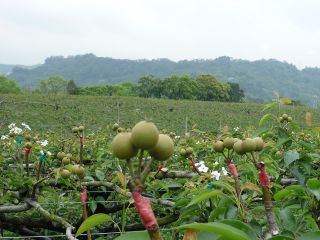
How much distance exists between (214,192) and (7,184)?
1.74 m

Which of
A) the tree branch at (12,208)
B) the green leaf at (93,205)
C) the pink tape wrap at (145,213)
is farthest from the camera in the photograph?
the green leaf at (93,205)

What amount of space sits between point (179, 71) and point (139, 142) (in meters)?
128

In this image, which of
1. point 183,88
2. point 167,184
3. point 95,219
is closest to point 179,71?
point 183,88

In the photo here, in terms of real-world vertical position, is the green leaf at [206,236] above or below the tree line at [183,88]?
above

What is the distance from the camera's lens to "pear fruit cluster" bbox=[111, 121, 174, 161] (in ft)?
2.27

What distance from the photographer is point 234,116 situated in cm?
3509

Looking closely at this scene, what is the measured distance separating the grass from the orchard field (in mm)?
22293

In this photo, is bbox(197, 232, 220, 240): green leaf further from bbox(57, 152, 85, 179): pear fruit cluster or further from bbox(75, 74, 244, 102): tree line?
bbox(75, 74, 244, 102): tree line

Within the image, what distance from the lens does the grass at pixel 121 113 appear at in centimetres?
2773

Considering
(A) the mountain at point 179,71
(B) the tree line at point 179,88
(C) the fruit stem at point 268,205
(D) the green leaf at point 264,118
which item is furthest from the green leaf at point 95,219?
(A) the mountain at point 179,71

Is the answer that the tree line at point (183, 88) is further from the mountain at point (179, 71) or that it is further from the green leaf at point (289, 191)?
the green leaf at point (289, 191)

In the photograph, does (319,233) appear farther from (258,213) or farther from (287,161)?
(287,161)

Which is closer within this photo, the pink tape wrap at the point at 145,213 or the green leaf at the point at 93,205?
the pink tape wrap at the point at 145,213

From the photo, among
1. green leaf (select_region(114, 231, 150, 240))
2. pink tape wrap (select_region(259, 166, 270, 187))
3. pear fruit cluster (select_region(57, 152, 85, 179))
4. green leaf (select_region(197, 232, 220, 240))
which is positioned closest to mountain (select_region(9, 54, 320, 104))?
pear fruit cluster (select_region(57, 152, 85, 179))
